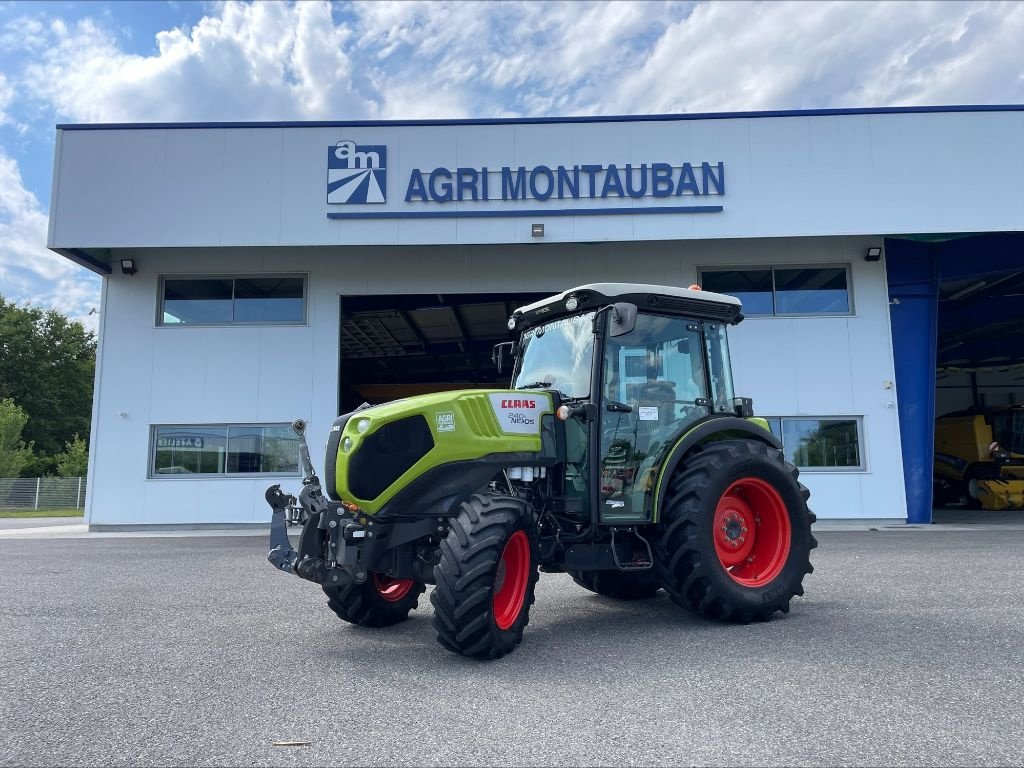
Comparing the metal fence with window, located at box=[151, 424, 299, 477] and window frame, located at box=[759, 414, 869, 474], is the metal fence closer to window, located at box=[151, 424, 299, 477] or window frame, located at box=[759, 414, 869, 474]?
window, located at box=[151, 424, 299, 477]

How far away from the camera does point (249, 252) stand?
14.9m

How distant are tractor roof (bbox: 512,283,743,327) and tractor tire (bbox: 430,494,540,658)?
168cm

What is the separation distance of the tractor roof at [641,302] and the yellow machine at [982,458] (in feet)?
55.7

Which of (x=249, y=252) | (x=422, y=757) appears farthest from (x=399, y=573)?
(x=249, y=252)

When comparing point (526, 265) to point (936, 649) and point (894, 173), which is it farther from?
point (936, 649)

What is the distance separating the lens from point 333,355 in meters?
14.8

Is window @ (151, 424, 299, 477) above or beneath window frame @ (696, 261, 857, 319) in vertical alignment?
beneath

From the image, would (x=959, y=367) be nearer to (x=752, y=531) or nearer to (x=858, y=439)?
(x=858, y=439)

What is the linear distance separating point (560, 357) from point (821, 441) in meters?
10.7

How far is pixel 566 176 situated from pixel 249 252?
672cm

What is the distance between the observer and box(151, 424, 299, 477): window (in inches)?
571

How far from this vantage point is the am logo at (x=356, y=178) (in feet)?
45.2

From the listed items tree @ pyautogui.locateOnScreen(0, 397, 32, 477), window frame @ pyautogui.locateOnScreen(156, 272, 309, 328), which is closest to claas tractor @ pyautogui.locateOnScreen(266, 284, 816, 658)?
window frame @ pyautogui.locateOnScreen(156, 272, 309, 328)

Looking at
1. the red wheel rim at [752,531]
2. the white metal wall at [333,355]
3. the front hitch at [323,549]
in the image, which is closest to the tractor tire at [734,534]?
the red wheel rim at [752,531]
